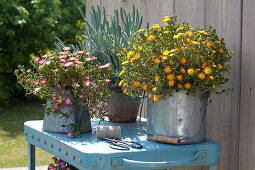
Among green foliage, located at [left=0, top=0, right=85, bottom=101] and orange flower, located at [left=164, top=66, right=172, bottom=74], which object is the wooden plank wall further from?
green foliage, located at [left=0, top=0, right=85, bottom=101]

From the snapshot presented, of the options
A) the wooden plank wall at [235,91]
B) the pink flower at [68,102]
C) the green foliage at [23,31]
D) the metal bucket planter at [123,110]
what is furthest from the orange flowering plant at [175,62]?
the green foliage at [23,31]

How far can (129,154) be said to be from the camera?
1313 millimetres

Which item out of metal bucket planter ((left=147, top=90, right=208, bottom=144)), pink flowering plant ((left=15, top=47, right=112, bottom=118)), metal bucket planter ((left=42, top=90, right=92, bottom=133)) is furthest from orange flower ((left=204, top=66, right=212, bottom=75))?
metal bucket planter ((left=42, top=90, right=92, bottom=133))

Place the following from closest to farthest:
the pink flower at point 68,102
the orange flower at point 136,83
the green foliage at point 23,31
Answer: the orange flower at point 136,83
the pink flower at point 68,102
the green foliage at point 23,31

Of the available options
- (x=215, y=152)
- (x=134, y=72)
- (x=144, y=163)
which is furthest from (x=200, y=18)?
(x=144, y=163)

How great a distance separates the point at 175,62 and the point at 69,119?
0.49 m

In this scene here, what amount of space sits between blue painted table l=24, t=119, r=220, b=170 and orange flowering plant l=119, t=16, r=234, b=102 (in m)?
0.19

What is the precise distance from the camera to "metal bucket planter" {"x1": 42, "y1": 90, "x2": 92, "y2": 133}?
5.11ft

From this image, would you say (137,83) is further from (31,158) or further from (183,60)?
(31,158)

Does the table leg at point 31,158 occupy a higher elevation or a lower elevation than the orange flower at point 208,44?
lower

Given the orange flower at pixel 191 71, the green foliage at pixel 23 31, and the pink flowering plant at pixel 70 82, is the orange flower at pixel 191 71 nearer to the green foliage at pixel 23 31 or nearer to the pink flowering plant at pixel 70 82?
the pink flowering plant at pixel 70 82

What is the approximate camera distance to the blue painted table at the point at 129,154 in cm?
129

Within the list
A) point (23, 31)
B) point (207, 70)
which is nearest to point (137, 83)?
point (207, 70)

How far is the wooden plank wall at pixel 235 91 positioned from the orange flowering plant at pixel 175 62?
0.14m
